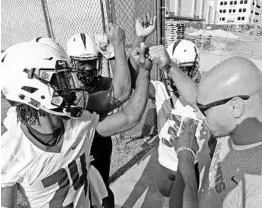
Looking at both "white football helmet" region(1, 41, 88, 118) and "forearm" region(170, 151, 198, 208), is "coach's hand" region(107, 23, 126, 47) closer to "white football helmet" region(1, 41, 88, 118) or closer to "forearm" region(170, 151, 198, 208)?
"white football helmet" region(1, 41, 88, 118)

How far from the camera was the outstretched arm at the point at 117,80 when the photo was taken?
1.71 metres

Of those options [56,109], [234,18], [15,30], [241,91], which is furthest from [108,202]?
[234,18]

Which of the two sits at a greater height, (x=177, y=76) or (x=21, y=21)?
(x=21, y=21)

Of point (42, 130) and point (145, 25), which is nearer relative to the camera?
point (42, 130)

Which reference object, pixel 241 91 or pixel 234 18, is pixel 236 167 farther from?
pixel 234 18

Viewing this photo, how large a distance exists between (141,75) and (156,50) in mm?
329

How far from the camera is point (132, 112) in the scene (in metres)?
1.65

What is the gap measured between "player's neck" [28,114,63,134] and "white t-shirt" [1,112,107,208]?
0.08 metres

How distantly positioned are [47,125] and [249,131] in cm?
126

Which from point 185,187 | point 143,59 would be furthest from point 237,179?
point 143,59

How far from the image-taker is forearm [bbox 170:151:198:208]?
1.39 m

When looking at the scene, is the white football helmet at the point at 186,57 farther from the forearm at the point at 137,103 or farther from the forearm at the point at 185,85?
the forearm at the point at 137,103

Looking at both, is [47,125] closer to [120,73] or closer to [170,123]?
[120,73]

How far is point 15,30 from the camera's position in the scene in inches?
326
